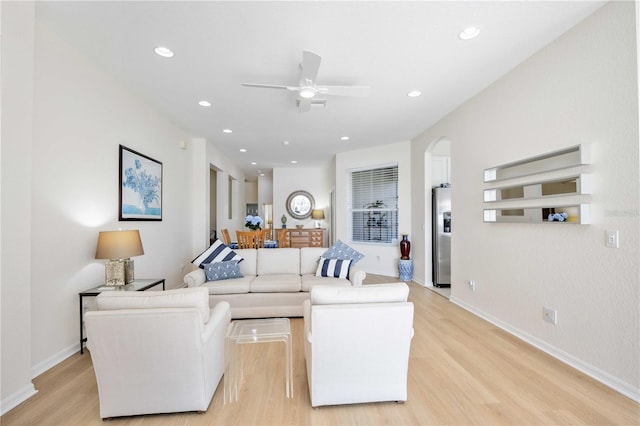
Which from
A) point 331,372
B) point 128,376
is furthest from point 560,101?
point 128,376

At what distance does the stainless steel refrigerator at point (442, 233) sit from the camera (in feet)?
16.1

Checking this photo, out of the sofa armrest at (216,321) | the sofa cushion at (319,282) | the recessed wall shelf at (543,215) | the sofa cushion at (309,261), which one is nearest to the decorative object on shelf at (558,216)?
the recessed wall shelf at (543,215)

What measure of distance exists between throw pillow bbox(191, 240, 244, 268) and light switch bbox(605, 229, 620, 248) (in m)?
3.71

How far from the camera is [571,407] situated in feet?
6.12

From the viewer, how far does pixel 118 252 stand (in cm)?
272

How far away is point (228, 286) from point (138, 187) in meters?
1.71

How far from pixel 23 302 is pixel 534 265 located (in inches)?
164

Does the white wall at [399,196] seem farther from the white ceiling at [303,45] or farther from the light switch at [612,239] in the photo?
the light switch at [612,239]

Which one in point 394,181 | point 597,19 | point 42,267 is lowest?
point 42,267

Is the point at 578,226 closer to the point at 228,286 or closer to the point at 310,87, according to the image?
the point at 310,87

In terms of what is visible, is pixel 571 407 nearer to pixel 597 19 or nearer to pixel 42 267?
pixel 597 19

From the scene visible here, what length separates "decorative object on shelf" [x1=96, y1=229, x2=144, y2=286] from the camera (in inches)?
106

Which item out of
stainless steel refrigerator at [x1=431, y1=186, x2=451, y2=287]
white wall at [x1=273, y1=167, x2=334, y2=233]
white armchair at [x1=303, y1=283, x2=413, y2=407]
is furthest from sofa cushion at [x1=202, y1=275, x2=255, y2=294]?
white wall at [x1=273, y1=167, x2=334, y2=233]

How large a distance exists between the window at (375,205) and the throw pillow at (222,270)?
351 cm
